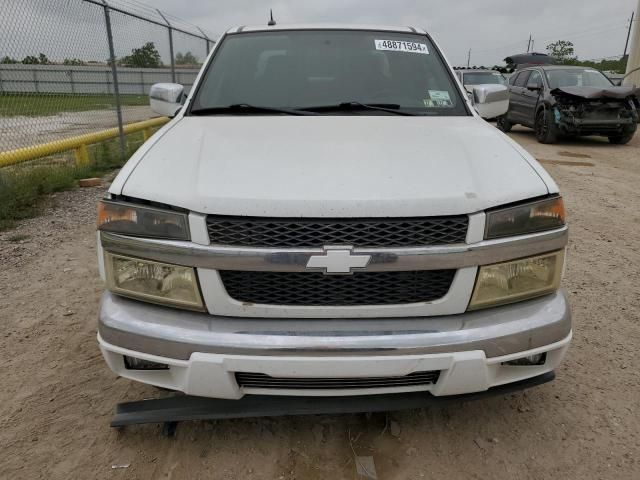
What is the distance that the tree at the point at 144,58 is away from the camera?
346 inches

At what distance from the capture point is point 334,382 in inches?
73.9

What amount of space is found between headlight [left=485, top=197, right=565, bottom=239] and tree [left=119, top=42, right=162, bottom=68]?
810 centimetres

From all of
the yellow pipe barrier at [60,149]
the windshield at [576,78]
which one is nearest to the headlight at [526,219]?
the yellow pipe barrier at [60,149]

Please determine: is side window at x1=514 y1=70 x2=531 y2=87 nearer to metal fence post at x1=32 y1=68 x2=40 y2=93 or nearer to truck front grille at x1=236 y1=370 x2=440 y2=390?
metal fence post at x1=32 y1=68 x2=40 y2=93

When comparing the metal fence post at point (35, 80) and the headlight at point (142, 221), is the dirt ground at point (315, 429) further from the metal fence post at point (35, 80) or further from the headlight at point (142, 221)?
the metal fence post at point (35, 80)

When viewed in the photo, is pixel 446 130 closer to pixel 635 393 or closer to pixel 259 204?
pixel 259 204

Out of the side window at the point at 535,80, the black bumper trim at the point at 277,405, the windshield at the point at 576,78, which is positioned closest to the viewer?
the black bumper trim at the point at 277,405

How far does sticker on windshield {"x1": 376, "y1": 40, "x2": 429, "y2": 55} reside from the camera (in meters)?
3.21

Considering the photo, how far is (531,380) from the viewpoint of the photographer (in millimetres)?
2107

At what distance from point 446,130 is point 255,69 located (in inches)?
50.6

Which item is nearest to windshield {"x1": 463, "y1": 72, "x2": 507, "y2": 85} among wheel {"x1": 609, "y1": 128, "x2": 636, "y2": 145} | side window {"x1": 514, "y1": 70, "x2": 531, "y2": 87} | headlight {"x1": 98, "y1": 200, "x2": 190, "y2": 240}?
side window {"x1": 514, "y1": 70, "x2": 531, "y2": 87}

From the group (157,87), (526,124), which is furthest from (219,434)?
(526,124)

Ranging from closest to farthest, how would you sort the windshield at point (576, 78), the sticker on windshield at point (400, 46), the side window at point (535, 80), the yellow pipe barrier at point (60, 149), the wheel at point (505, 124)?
1. the sticker on windshield at point (400, 46)
2. the yellow pipe barrier at point (60, 149)
3. the windshield at point (576, 78)
4. the side window at point (535, 80)
5. the wheel at point (505, 124)

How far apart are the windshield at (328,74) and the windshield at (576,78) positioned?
8.61 metres
